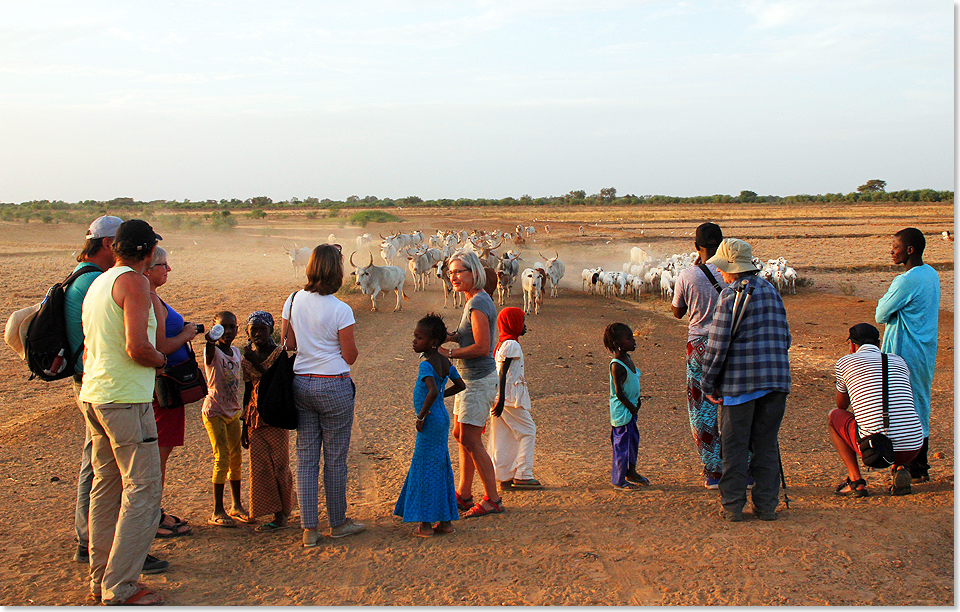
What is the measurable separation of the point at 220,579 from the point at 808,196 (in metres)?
115

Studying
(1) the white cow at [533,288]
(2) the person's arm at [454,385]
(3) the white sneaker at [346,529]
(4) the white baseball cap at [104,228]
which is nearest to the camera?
(4) the white baseball cap at [104,228]

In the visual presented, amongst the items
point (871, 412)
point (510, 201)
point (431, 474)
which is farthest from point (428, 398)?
point (510, 201)

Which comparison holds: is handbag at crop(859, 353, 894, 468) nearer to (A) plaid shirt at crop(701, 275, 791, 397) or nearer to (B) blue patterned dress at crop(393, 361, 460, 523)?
(A) plaid shirt at crop(701, 275, 791, 397)

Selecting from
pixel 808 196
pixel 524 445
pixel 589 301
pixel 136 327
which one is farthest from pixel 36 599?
pixel 808 196

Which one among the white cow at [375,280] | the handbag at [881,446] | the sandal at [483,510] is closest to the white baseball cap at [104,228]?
the sandal at [483,510]

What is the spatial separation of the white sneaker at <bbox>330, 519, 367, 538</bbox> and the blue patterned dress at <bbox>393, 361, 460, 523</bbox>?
0.34m

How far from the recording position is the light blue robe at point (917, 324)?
5.53 meters

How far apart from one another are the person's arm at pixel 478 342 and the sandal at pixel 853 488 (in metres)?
3.01

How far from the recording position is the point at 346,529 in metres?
4.70

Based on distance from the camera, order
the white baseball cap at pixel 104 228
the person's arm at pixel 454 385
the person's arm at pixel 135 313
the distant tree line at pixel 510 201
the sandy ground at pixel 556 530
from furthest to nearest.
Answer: the distant tree line at pixel 510 201 < the person's arm at pixel 454 385 < the white baseball cap at pixel 104 228 < the sandy ground at pixel 556 530 < the person's arm at pixel 135 313

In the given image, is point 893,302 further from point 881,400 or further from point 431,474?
point 431,474

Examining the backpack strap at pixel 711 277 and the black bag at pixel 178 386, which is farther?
the backpack strap at pixel 711 277

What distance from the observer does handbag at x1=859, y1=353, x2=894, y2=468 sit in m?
5.14

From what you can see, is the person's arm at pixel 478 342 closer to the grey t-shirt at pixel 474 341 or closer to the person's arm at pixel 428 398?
the grey t-shirt at pixel 474 341
